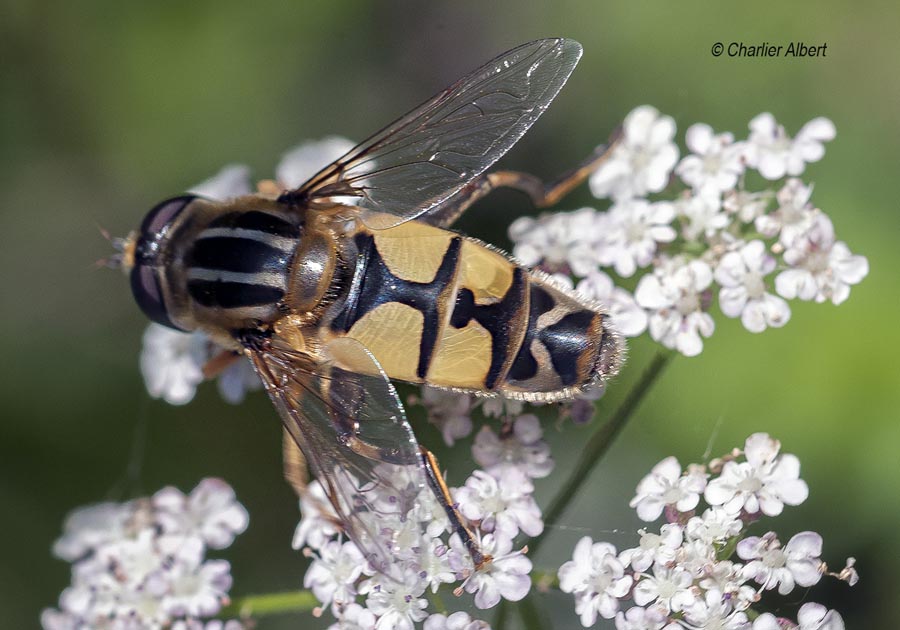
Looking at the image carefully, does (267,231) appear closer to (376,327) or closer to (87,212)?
(376,327)

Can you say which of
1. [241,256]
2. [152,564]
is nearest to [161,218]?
[241,256]

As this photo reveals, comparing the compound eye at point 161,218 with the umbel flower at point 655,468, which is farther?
the compound eye at point 161,218

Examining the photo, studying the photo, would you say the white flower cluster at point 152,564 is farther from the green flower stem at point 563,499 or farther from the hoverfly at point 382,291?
the hoverfly at point 382,291

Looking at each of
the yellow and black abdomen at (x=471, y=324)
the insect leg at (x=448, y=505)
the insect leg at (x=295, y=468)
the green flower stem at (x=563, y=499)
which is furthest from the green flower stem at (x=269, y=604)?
the yellow and black abdomen at (x=471, y=324)

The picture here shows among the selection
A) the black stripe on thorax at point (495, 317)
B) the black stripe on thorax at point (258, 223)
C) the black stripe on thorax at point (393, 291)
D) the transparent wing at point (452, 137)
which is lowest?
the black stripe on thorax at point (495, 317)

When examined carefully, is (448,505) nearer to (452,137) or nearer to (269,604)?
(269,604)

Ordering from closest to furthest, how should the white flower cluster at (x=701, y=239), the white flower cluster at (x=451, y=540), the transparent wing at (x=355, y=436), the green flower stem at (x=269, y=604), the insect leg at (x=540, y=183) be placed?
the transparent wing at (x=355, y=436) < the white flower cluster at (x=451, y=540) < the white flower cluster at (x=701, y=239) < the green flower stem at (x=269, y=604) < the insect leg at (x=540, y=183)

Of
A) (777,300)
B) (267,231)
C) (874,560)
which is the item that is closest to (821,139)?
(777,300)
